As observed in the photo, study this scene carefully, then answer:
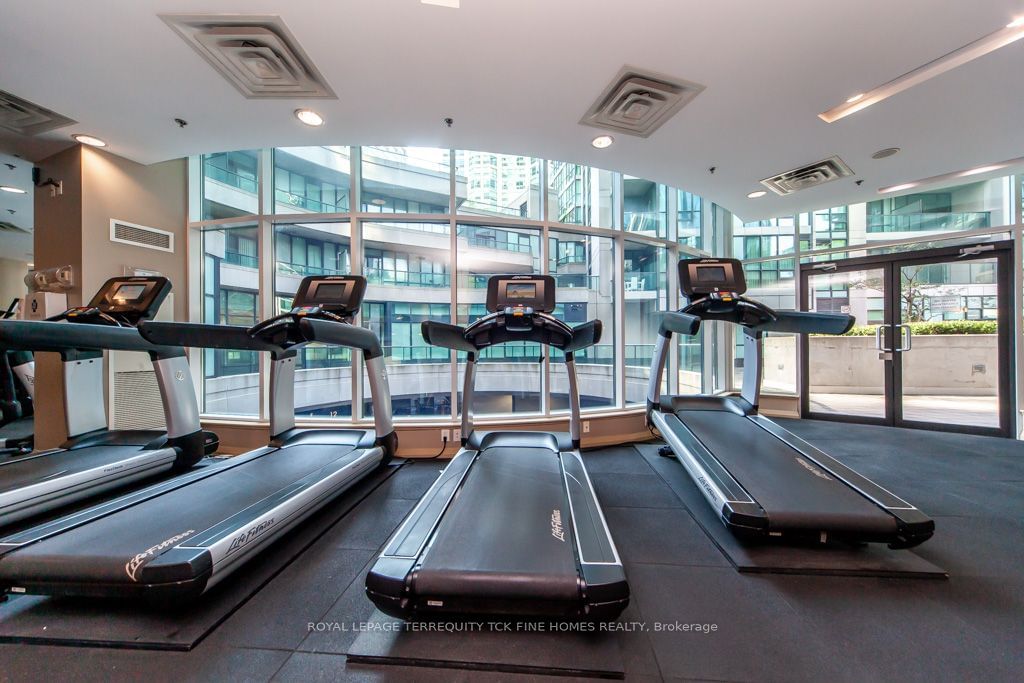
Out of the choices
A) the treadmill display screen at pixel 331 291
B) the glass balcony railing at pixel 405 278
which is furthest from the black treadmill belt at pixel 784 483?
the treadmill display screen at pixel 331 291

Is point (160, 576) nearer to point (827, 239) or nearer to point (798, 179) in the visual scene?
point (798, 179)

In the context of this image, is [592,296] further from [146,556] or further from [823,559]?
[146,556]

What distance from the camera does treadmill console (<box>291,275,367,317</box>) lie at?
9.73 ft

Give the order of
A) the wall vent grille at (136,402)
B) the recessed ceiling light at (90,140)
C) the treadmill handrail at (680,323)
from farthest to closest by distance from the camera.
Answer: the wall vent grille at (136,402) → the recessed ceiling light at (90,140) → the treadmill handrail at (680,323)

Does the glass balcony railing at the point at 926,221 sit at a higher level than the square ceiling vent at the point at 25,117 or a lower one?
lower

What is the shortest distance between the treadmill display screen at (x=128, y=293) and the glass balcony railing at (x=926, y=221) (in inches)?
346

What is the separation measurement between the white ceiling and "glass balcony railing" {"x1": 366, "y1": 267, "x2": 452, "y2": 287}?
1.32m

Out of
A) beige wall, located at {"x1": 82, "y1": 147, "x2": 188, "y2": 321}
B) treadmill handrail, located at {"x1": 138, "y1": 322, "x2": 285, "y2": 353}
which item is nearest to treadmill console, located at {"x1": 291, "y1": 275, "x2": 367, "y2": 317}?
treadmill handrail, located at {"x1": 138, "y1": 322, "x2": 285, "y2": 353}

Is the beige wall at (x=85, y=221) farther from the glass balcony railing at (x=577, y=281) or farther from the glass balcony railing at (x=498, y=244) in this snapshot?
the glass balcony railing at (x=577, y=281)

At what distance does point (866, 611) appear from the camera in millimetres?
1598

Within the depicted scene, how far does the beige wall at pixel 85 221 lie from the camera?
129 inches

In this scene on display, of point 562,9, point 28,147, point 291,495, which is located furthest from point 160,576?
point 28,147

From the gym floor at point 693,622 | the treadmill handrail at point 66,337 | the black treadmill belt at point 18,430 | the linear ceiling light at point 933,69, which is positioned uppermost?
the linear ceiling light at point 933,69

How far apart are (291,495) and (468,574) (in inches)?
55.5
